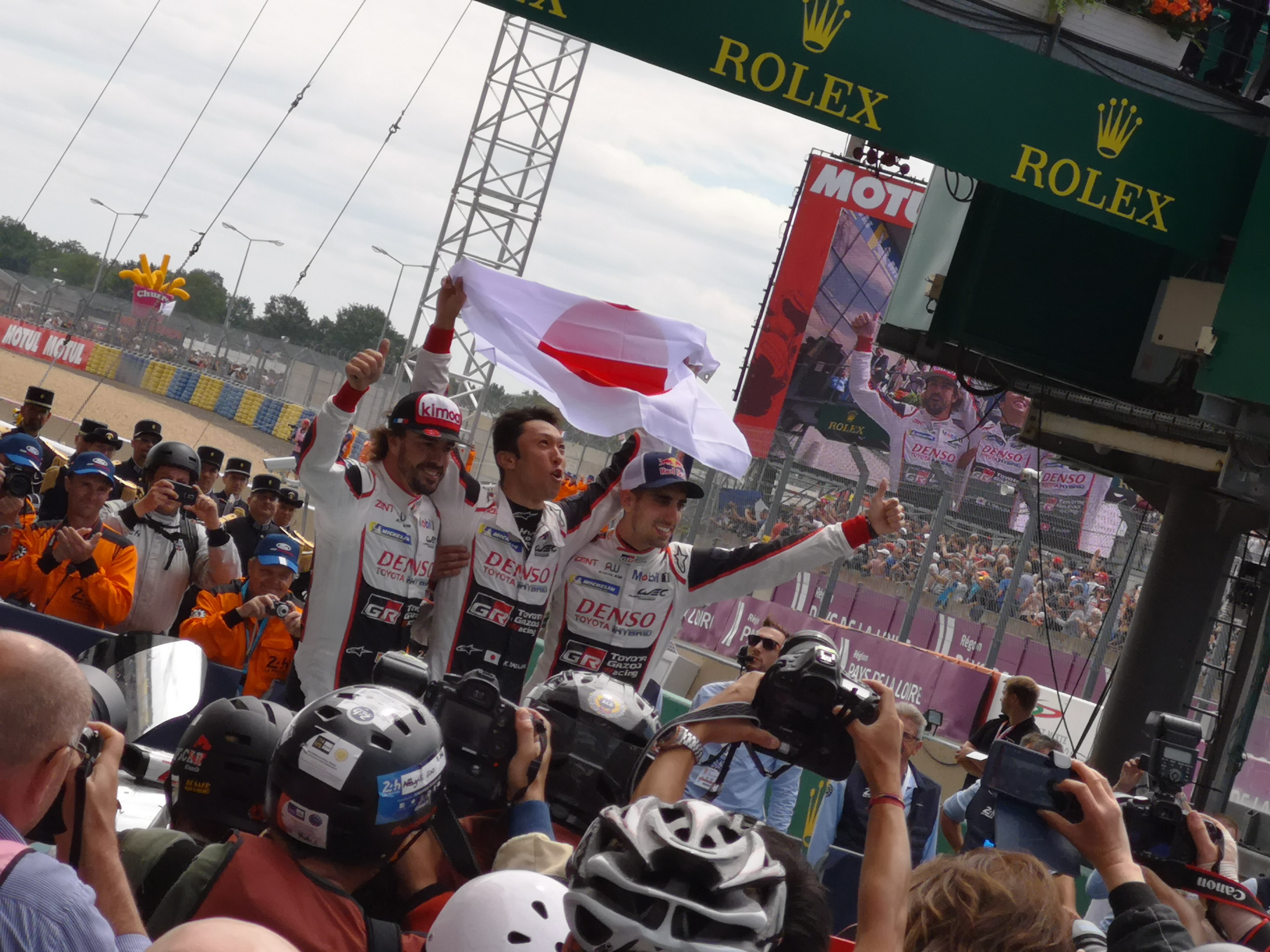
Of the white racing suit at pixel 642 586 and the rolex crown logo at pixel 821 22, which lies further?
the rolex crown logo at pixel 821 22

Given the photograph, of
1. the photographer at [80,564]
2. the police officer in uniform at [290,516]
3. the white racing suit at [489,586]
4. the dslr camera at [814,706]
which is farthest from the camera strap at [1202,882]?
the police officer in uniform at [290,516]

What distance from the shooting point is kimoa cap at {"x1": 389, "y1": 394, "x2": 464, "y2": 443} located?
15.5 ft

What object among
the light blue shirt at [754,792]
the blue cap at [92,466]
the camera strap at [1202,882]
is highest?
the camera strap at [1202,882]

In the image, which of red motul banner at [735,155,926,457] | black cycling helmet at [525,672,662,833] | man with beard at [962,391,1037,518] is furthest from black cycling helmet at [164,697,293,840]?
A: man with beard at [962,391,1037,518]

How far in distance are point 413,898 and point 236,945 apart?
1.34 m

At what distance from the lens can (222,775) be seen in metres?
2.95

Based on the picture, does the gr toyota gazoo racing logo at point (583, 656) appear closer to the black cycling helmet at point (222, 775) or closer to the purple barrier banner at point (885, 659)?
the black cycling helmet at point (222, 775)

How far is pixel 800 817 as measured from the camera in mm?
8867

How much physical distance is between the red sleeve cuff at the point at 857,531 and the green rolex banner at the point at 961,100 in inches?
74.8

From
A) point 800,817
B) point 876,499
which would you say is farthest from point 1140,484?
point 876,499

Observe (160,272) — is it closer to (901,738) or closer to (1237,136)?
(1237,136)

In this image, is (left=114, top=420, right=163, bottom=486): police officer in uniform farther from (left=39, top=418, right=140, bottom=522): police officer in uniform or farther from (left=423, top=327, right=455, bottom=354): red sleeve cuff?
(left=423, top=327, right=455, bottom=354): red sleeve cuff

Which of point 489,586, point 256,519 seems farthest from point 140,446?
point 489,586

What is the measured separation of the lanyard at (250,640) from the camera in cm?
614
